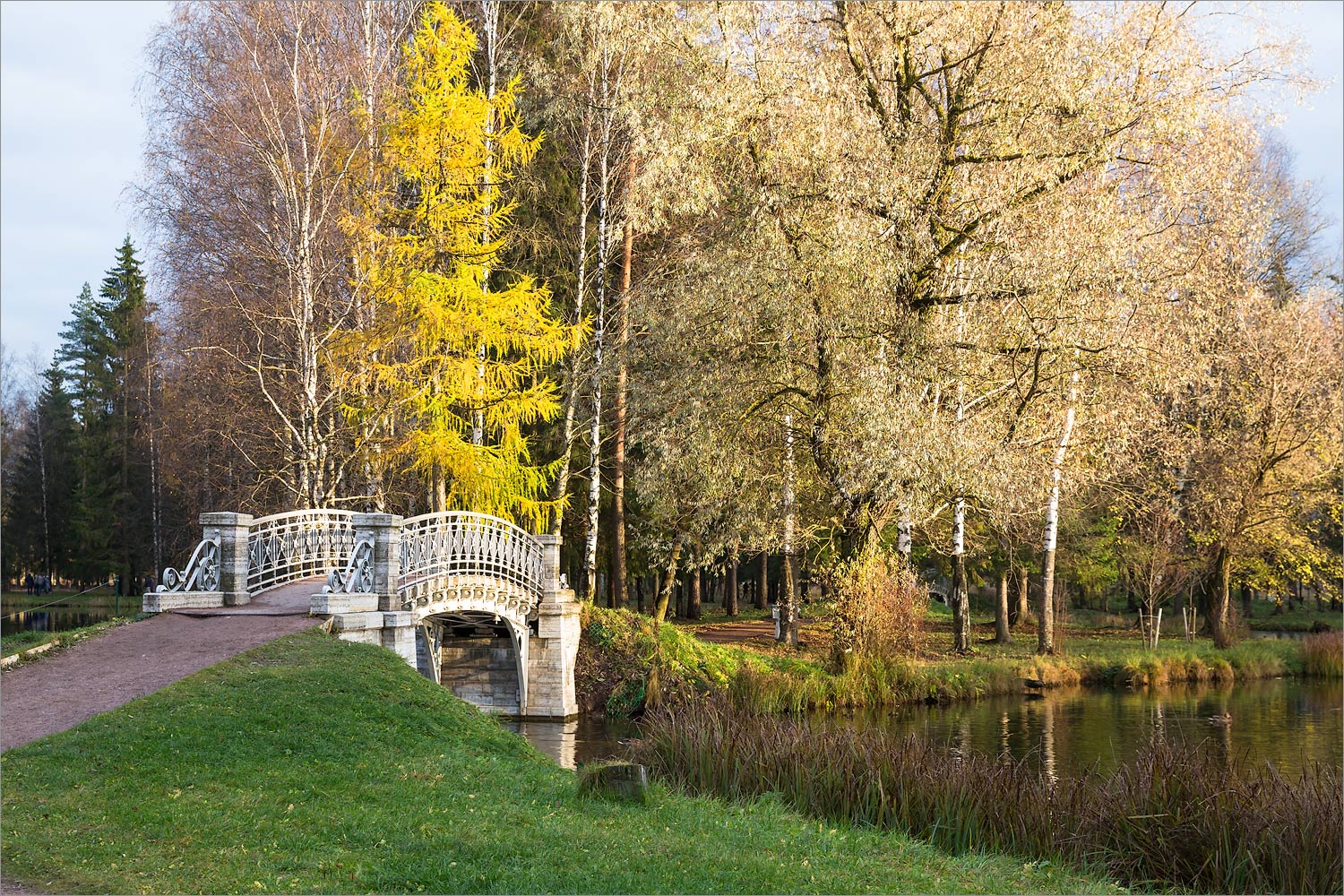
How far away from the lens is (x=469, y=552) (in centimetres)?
1852

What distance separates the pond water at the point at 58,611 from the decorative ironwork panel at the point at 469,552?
55.4 ft

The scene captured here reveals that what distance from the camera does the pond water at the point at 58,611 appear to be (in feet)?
111

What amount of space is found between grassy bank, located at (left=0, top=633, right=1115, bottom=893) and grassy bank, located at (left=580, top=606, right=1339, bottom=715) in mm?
9130

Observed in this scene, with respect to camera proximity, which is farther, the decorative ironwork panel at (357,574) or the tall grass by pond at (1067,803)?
the decorative ironwork panel at (357,574)

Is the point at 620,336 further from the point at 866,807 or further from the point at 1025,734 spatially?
the point at 866,807

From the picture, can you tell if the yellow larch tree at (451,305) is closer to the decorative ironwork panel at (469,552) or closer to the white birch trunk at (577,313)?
the white birch trunk at (577,313)

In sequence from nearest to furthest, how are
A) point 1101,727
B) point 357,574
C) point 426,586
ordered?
point 357,574 → point 426,586 → point 1101,727

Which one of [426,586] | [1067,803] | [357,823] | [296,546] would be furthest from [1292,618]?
[357,823]

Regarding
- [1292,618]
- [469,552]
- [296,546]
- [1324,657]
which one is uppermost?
[296,546]

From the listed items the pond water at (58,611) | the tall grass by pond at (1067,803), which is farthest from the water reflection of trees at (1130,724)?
the pond water at (58,611)

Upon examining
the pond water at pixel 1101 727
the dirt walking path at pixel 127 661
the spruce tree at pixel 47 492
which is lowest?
the pond water at pixel 1101 727

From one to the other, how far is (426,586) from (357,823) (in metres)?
9.23

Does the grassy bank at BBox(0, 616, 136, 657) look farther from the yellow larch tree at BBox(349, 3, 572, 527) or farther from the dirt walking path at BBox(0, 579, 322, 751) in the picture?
the yellow larch tree at BBox(349, 3, 572, 527)

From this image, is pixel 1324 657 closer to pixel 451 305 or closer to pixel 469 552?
pixel 469 552
